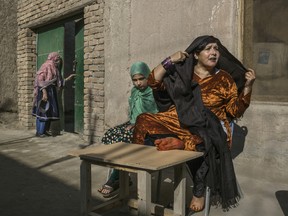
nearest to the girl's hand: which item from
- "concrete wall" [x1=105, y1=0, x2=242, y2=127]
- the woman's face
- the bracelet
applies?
the bracelet

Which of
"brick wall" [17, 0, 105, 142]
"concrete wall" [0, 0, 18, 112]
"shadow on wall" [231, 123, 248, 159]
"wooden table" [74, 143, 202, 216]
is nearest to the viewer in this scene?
"wooden table" [74, 143, 202, 216]

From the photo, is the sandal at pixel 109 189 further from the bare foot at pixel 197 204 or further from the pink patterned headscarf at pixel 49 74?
the pink patterned headscarf at pixel 49 74

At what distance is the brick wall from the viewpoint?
588 cm

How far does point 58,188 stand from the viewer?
372cm

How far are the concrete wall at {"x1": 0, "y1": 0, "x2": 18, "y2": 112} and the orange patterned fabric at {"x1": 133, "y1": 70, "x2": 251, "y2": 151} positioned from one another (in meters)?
6.64

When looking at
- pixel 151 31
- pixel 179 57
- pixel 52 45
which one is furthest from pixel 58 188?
pixel 52 45

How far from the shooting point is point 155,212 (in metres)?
2.81

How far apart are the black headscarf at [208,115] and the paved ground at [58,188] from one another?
0.37 m

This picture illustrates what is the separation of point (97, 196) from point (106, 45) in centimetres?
300

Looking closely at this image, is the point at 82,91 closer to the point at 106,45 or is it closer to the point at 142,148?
the point at 106,45

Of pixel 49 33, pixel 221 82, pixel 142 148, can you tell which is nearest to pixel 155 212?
pixel 142 148

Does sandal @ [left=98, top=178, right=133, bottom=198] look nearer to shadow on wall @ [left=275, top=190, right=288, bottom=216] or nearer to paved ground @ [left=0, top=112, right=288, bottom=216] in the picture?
paved ground @ [left=0, top=112, right=288, bottom=216]

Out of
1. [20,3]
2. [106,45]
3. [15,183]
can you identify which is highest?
[20,3]

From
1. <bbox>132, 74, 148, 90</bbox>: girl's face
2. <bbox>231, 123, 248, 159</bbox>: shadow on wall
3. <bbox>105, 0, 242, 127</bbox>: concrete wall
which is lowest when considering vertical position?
<bbox>231, 123, 248, 159</bbox>: shadow on wall
